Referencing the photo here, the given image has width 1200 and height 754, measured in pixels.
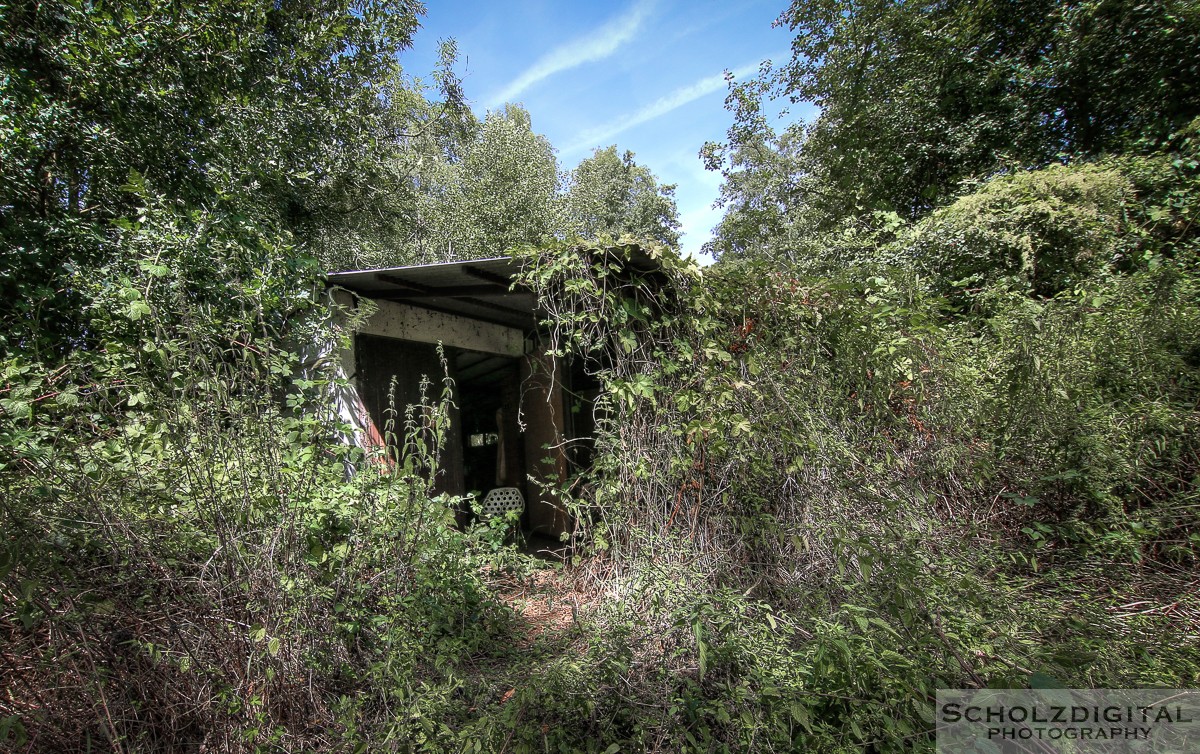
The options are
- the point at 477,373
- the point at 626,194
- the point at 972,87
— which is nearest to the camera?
the point at 477,373

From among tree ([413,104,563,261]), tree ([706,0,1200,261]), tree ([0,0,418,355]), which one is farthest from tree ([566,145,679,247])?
tree ([0,0,418,355])

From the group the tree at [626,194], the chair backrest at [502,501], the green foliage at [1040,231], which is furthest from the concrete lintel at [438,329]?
the tree at [626,194]

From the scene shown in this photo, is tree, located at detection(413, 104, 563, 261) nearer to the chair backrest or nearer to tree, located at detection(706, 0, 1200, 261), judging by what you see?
tree, located at detection(706, 0, 1200, 261)

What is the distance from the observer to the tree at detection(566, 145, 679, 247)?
24.8 m

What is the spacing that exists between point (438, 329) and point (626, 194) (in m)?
22.7

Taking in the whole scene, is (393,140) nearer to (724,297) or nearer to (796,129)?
(724,297)

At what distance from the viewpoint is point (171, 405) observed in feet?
7.66

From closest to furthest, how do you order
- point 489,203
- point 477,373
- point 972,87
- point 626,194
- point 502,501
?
1. point 502,501
2. point 477,373
3. point 972,87
4. point 489,203
5. point 626,194

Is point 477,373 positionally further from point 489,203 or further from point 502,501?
point 489,203

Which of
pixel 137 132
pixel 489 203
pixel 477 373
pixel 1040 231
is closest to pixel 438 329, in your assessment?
pixel 477 373

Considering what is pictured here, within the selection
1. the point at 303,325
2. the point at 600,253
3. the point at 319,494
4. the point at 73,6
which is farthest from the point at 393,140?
the point at 319,494

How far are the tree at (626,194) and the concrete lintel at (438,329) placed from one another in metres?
18.5

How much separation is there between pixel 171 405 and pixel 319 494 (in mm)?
830

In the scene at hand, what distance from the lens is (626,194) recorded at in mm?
26156
